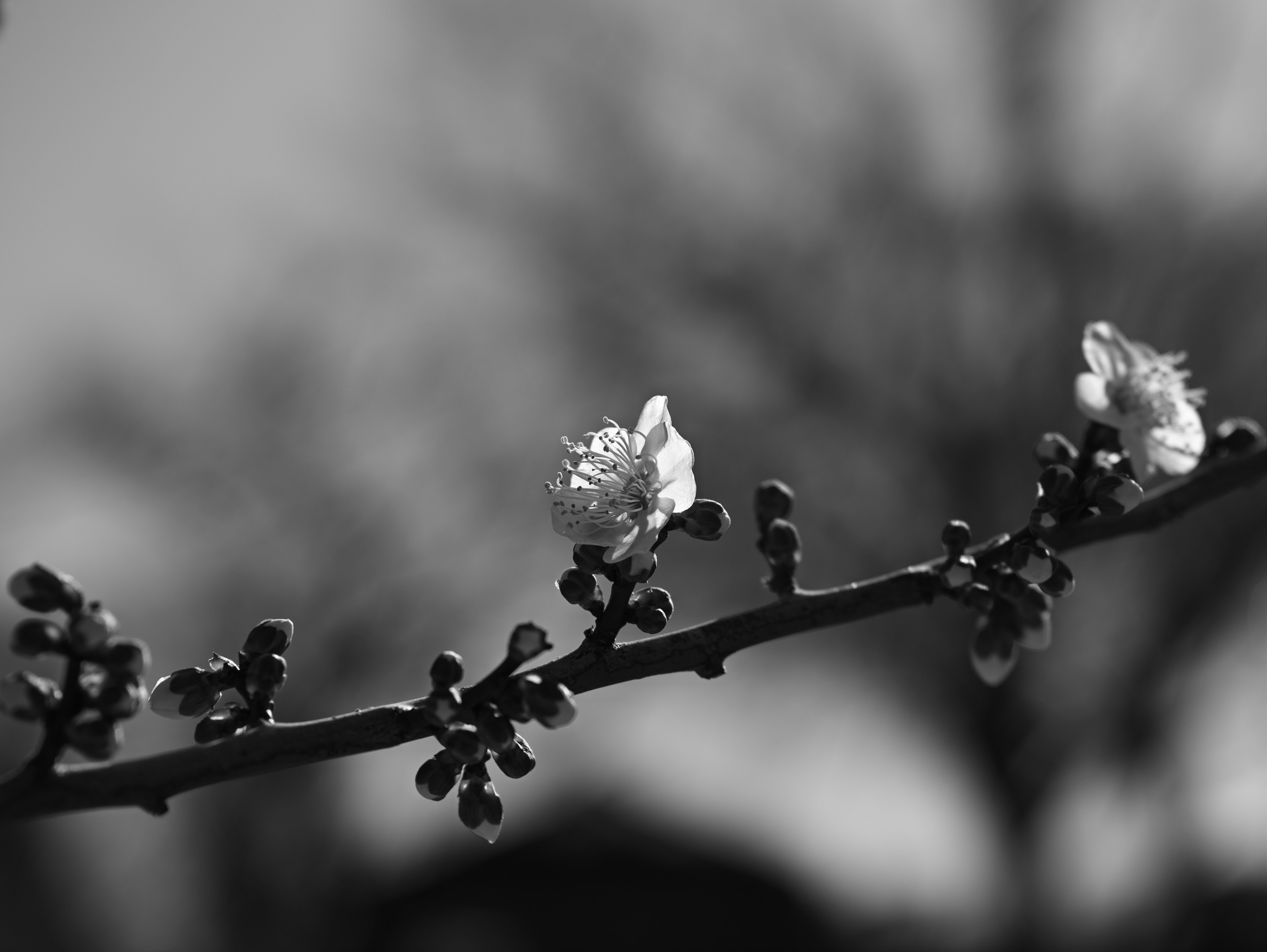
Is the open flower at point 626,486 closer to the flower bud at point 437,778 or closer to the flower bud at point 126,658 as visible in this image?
the flower bud at point 437,778

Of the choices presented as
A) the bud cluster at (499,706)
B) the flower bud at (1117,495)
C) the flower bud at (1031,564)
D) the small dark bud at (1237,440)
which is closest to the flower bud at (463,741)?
the bud cluster at (499,706)

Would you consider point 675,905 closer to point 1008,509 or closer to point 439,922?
point 439,922

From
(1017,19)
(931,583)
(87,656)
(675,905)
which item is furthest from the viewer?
(1017,19)

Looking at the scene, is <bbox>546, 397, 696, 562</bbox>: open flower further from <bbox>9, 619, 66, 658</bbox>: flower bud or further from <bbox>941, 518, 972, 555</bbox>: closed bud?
<bbox>9, 619, 66, 658</bbox>: flower bud

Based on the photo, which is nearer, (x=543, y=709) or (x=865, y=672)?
(x=543, y=709)

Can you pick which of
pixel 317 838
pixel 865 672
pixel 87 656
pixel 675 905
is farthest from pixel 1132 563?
pixel 87 656

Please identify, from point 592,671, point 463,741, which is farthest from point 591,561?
point 463,741
